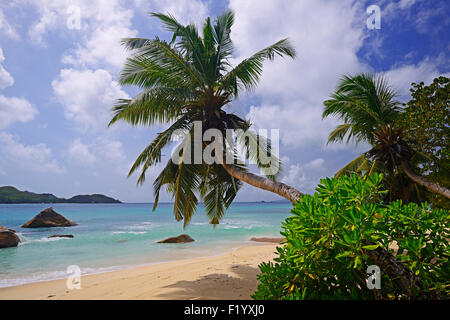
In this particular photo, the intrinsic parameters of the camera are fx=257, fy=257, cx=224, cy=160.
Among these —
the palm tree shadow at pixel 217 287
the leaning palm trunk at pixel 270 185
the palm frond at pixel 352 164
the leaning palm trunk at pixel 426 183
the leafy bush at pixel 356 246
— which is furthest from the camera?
the palm frond at pixel 352 164

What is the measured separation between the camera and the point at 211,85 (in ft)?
24.6

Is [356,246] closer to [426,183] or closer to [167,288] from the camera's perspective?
[167,288]

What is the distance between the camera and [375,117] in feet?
30.6

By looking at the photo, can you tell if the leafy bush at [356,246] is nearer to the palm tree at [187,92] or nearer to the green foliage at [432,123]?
the palm tree at [187,92]

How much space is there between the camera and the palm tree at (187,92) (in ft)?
23.8

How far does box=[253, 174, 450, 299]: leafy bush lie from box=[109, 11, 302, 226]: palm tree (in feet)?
15.8

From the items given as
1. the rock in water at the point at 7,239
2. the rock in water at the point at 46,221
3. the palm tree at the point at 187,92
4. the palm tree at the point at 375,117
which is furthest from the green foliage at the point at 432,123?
the rock in water at the point at 46,221

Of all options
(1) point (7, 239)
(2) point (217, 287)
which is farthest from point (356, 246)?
(1) point (7, 239)

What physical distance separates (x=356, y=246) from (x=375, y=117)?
8.99 meters

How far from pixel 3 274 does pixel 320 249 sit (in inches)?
507

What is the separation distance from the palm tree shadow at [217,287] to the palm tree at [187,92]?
5.90 feet

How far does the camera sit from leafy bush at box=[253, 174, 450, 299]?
1889mm

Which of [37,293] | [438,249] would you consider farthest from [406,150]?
[37,293]

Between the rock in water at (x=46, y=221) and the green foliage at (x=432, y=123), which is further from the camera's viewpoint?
the rock in water at (x=46, y=221)
